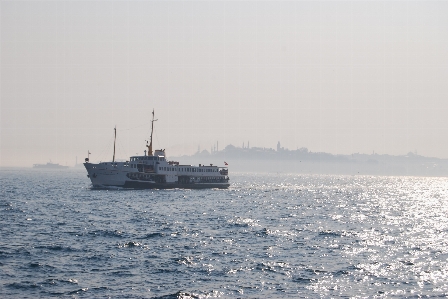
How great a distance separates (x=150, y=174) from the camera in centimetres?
11738

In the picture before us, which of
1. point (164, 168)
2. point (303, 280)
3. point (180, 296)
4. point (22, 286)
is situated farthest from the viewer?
point (164, 168)

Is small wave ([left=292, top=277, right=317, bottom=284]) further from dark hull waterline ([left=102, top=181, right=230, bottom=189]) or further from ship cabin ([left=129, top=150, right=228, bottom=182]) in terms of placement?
ship cabin ([left=129, top=150, right=228, bottom=182])

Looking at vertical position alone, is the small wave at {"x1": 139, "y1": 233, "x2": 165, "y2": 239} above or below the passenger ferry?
below

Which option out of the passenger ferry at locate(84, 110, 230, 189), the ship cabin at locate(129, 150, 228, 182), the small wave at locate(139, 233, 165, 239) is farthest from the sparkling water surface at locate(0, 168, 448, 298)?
the ship cabin at locate(129, 150, 228, 182)

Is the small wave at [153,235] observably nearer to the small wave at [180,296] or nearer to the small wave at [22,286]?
the small wave at [22,286]

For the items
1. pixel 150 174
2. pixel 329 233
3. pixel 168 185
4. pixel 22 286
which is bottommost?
pixel 22 286

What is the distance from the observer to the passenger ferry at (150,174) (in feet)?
368

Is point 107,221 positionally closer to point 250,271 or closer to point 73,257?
point 73,257

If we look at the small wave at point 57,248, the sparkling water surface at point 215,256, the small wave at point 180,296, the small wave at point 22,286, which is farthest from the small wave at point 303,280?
the small wave at point 57,248

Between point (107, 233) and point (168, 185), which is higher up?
point (168, 185)

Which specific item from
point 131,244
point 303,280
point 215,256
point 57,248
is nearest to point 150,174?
point 131,244

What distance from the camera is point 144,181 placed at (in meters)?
115

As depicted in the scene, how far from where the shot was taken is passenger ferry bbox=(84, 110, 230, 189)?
112 meters

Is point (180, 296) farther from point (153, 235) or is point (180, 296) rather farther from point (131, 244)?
point (153, 235)
